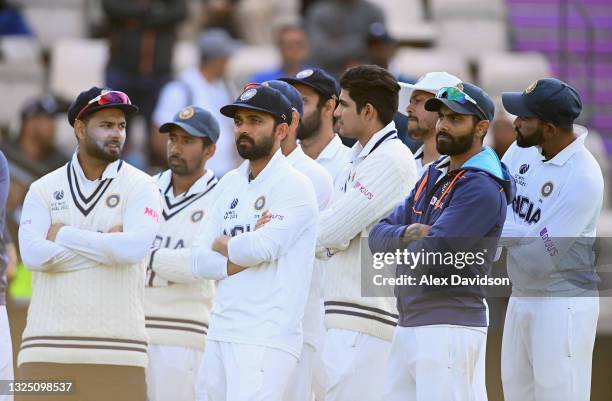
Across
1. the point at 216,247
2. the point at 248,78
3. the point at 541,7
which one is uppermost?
the point at 541,7

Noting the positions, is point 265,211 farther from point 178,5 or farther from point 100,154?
point 178,5

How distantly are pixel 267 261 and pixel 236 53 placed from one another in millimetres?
7127

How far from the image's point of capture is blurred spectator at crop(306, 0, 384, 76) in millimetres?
11867

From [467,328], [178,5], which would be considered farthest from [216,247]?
[178,5]

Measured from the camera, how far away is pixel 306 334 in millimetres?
7543

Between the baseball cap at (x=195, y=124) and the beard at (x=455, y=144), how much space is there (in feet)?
6.96

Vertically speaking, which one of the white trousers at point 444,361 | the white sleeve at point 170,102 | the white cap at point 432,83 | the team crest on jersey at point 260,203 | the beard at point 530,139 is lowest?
the white trousers at point 444,361

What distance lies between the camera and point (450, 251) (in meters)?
6.29

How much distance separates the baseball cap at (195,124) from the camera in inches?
322

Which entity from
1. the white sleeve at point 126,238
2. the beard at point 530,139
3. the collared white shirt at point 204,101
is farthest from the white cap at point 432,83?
the collared white shirt at point 204,101

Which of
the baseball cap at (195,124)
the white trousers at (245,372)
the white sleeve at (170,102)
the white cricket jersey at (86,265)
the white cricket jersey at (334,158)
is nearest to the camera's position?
the white trousers at (245,372)

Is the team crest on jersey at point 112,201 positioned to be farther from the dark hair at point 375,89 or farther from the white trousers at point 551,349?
the white trousers at point 551,349

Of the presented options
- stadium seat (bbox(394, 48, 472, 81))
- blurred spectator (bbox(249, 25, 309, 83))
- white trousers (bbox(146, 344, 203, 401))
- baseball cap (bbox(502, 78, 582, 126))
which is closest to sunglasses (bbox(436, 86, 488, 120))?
baseball cap (bbox(502, 78, 582, 126))

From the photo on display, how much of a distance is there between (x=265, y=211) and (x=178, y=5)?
5.84m
